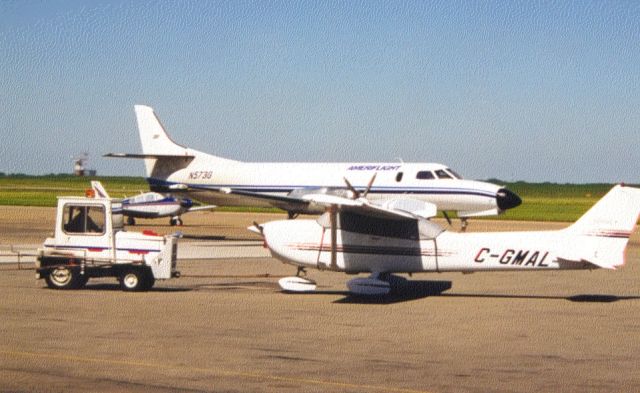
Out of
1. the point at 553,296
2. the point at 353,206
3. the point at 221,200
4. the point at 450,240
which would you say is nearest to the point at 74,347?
the point at 353,206

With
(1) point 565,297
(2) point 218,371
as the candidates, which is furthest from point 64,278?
(1) point 565,297

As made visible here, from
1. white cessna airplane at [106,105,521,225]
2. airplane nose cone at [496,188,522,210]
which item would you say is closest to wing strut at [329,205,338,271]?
white cessna airplane at [106,105,521,225]

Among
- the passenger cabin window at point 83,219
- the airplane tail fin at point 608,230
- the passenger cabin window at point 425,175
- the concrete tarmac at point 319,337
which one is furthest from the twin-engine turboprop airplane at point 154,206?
the airplane tail fin at point 608,230

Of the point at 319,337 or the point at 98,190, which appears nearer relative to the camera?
the point at 319,337

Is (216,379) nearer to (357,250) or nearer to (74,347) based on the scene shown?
(74,347)

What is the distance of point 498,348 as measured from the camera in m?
14.1

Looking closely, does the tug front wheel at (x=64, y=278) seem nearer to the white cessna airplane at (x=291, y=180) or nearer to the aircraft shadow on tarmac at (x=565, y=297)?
the aircraft shadow on tarmac at (x=565, y=297)

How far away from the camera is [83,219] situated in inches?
840

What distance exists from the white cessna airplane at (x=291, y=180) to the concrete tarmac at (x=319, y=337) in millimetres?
12871

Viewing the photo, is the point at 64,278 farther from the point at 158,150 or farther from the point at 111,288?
the point at 158,150

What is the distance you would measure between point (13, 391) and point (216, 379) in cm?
236

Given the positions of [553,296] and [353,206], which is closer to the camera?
[353,206]

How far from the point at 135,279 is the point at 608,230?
10.3m

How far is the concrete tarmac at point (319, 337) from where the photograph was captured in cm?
1150
